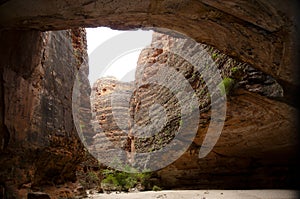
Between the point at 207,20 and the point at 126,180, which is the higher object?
the point at 207,20

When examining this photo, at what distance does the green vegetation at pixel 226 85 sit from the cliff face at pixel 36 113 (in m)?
4.06

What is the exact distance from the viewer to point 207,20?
3.85 m

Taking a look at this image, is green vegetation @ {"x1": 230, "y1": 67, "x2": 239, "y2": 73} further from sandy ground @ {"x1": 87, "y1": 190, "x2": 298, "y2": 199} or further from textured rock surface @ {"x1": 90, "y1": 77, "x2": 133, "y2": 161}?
textured rock surface @ {"x1": 90, "y1": 77, "x2": 133, "y2": 161}

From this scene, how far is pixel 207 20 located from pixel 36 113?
3.90 meters

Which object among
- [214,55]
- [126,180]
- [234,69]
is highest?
[214,55]

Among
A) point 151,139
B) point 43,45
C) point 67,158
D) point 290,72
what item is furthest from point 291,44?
point 151,139

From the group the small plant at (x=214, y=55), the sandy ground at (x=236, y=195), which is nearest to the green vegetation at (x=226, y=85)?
the small plant at (x=214, y=55)

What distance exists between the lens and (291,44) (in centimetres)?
326

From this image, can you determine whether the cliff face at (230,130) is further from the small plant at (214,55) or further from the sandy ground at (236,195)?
the sandy ground at (236,195)

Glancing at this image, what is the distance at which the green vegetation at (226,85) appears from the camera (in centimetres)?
604

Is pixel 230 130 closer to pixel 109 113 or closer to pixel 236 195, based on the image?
pixel 236 195

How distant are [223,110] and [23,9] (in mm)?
4997

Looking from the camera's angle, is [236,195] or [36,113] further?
[236,195]

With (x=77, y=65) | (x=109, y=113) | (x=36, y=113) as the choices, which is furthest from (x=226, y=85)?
(x=109, y=113)
